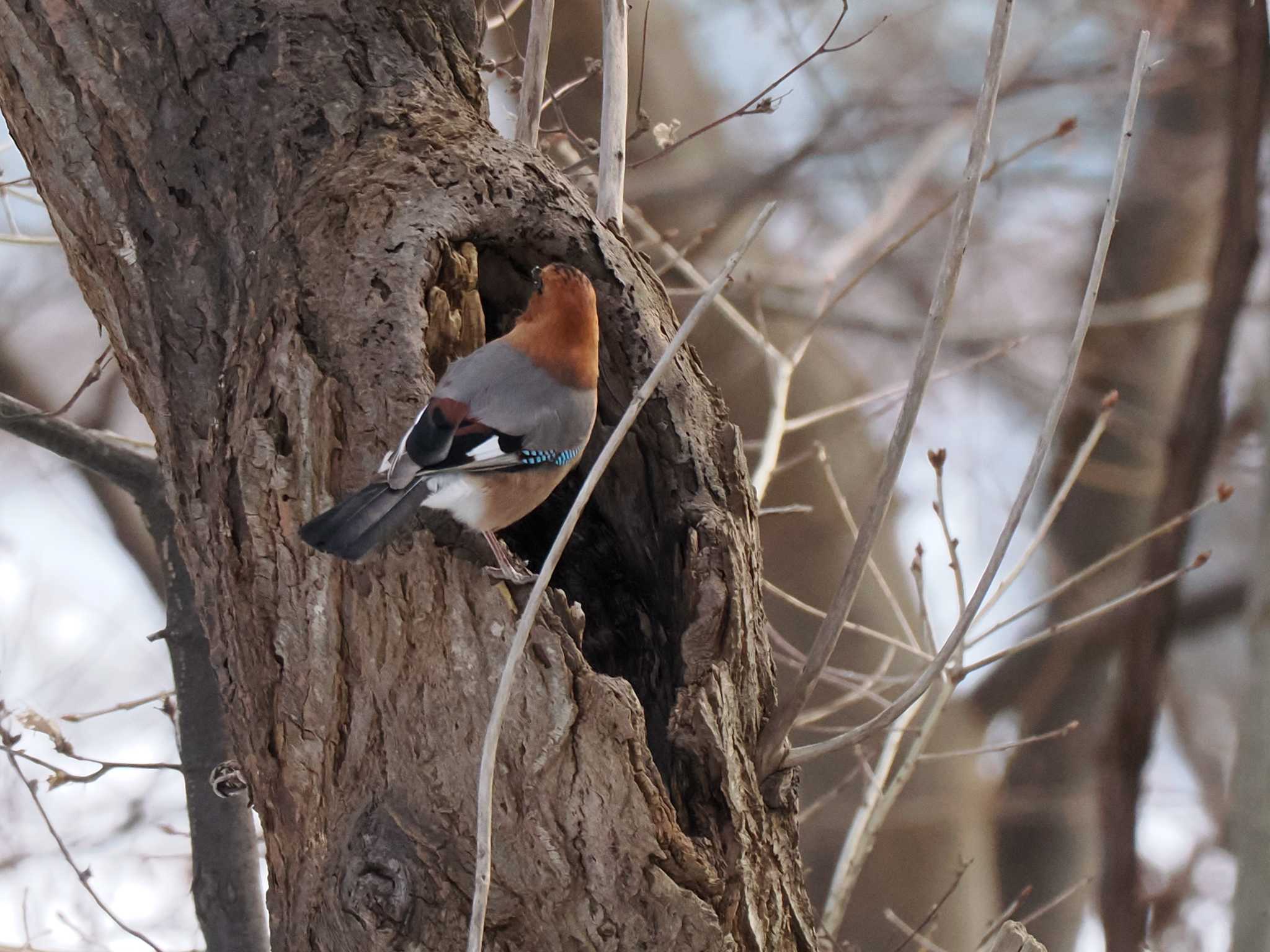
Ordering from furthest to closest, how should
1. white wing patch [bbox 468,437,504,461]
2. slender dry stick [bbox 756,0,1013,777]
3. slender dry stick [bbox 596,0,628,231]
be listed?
1. slender dry stick [bbox 596,0,628,231]
2. white wing patch [bbox 468,437,504,461]
3. slender dry stick [bbox 756,0,1013,777]

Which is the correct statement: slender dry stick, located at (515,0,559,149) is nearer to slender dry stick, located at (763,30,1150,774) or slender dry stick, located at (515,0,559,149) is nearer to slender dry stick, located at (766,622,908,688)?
slender dry stick, located at (766,622,908,688)

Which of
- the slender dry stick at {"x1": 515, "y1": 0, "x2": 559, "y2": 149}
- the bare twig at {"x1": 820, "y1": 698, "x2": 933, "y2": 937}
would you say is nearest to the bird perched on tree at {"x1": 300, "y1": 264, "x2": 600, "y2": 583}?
the slender dry stick at {"x1": 515, "y1": 0, "x2": 559, "y2": 149}

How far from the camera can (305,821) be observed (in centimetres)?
174

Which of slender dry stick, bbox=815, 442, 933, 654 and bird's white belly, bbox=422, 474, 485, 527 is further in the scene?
slender dry stick, bbox=815, 442, 933, 654

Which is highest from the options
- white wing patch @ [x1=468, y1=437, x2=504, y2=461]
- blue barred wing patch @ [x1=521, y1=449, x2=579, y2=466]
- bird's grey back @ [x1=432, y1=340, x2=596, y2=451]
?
bird's grey back @ [x1=432, y1=340, x2=596, y2=451]

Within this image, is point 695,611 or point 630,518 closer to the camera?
point 695,611

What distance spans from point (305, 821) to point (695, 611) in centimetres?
65

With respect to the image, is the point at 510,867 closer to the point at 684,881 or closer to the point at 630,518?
the point at 684,881

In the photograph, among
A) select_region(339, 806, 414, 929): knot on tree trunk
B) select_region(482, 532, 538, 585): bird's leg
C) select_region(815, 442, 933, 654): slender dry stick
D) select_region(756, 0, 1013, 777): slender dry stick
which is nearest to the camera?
select_region(756, 0, 1013, 777): slender dry stick

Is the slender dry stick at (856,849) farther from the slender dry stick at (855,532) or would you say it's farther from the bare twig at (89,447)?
the bare twig at (89,447)

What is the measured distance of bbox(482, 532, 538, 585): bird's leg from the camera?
170 centimetres

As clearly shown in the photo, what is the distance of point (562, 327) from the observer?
1.99 meters

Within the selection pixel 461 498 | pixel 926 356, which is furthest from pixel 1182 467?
pixel 461 498

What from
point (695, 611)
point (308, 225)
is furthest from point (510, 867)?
point (308, 225)
